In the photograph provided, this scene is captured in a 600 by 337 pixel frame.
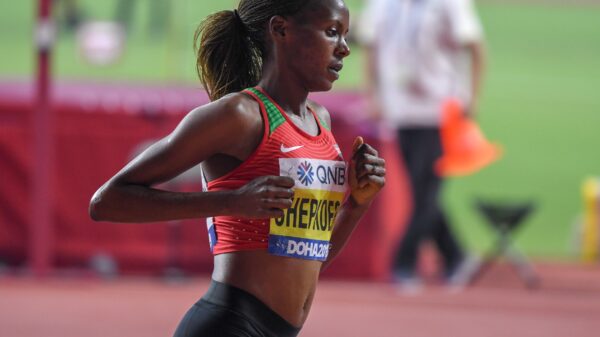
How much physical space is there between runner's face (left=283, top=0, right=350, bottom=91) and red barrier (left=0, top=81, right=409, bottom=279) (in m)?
5.57

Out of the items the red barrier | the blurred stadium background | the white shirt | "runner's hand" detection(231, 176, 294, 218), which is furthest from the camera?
the blurred stadium background

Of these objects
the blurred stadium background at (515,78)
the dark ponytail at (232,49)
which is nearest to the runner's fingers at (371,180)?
the dark ponytail at (232,49)

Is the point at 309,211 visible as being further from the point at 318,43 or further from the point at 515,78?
the point at 515,78

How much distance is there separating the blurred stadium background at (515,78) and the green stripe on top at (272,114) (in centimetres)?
924

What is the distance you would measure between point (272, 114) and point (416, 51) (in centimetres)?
568

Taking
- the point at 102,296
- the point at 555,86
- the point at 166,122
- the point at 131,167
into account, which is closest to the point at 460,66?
the point at 166,122

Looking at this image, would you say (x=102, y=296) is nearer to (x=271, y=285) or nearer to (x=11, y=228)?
(x=11, y=228)

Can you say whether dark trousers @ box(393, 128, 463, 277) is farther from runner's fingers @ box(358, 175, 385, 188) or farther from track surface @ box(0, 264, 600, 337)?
runner's fingers @ box(358, 175, 385, 188)

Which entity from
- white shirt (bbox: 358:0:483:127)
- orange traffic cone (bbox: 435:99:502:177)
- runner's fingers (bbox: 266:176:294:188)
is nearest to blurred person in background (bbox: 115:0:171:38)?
white shirt (bbox: 358:0:483:127)

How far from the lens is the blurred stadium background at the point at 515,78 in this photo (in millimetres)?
15305

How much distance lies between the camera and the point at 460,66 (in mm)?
9117

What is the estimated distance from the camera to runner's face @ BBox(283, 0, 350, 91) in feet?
10.2

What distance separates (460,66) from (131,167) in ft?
21.1

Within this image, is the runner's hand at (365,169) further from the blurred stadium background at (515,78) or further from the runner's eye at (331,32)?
the blurred stadium background at (515,78)
